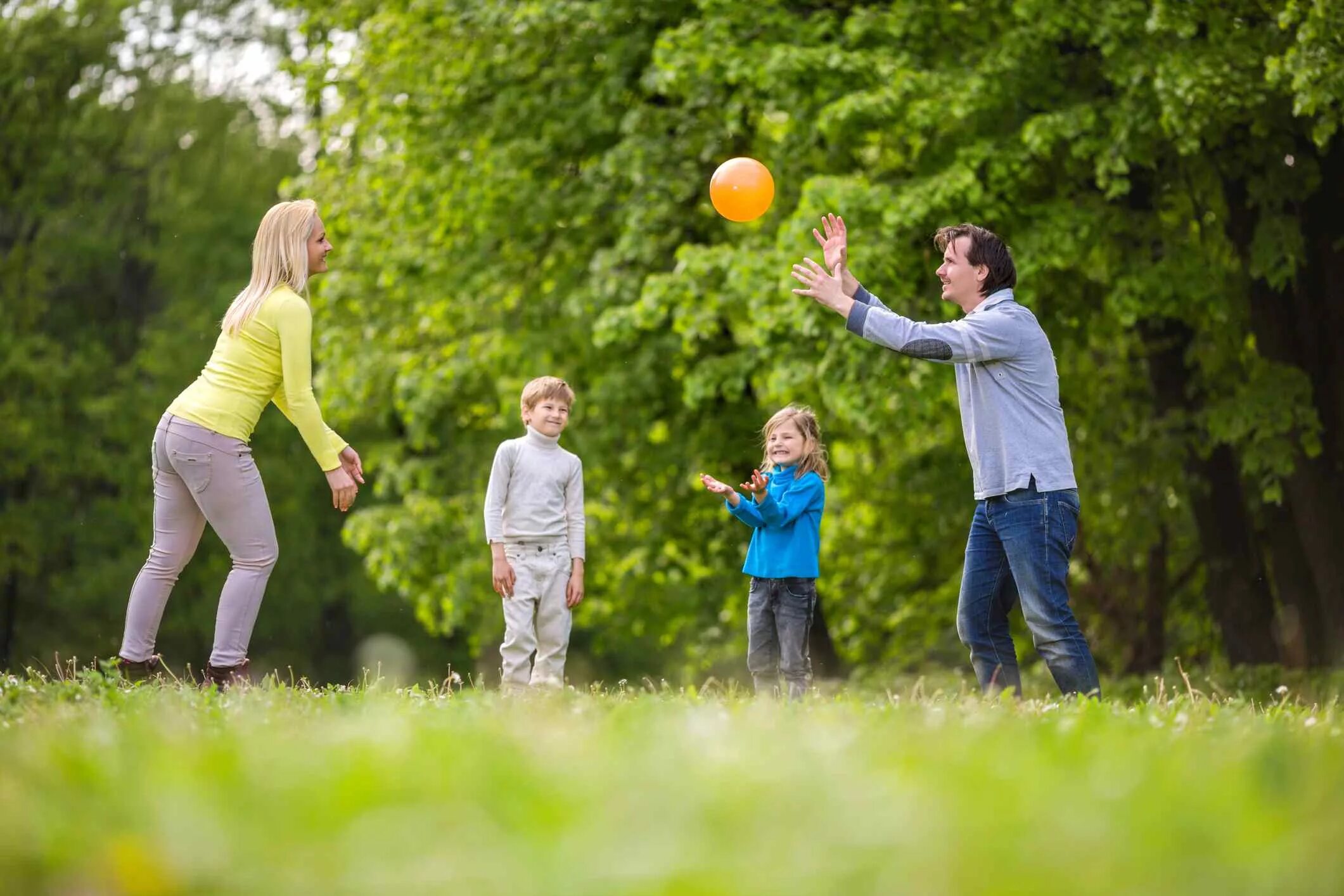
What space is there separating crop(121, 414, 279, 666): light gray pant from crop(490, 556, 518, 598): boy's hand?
3.75 feet

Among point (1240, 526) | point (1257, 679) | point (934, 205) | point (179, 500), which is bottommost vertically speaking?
point (1257, 679)

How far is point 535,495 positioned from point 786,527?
129cm

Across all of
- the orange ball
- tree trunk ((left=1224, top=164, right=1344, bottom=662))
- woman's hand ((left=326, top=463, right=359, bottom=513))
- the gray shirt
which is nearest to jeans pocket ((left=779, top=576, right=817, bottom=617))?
the gray shirt

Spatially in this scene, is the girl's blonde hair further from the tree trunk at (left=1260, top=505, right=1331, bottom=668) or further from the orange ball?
the tree trunk at (left=1260, top=505, right=1331, bottom=668)

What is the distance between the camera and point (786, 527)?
6.80 meters

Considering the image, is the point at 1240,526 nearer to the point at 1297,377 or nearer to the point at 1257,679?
the point at 1257,679

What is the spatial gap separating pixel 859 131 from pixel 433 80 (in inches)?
175

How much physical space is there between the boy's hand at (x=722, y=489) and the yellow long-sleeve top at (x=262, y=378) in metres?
1.61

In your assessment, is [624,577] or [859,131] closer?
[859,131]

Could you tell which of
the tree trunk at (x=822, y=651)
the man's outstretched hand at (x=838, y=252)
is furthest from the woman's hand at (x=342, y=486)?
Answer: the tree trunk at (x=822, y=651)

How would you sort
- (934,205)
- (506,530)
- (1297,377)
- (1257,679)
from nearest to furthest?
→ (506,530), (934,205), (1297,377), (1257,679)

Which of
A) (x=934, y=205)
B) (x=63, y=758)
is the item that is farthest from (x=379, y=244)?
(x=63, y=758)

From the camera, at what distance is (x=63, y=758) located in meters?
2.84

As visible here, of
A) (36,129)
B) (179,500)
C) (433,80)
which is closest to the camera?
(179,500)
